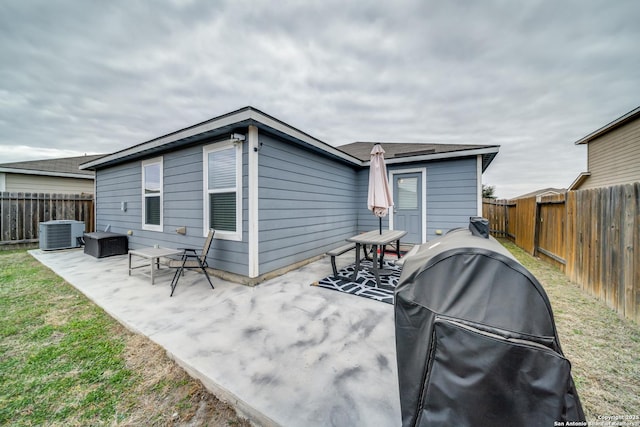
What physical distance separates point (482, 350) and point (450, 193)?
581 centimetres

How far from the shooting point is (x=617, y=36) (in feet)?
15.4

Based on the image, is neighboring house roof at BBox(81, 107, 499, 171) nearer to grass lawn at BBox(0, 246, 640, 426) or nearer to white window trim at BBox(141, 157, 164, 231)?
white window trim at BBox(141, 157, 164, 231)

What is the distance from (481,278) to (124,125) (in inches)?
584

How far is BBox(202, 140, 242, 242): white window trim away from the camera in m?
3.89

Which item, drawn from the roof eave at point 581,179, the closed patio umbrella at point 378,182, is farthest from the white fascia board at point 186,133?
the roof eave at point 581,179

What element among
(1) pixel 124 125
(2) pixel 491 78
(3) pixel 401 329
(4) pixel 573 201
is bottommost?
(3) pixel 401 329

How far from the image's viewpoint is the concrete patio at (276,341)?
1.52 meters

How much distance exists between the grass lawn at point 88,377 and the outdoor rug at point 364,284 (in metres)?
2.19

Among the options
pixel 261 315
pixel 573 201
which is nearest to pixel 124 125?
pixel 261 315

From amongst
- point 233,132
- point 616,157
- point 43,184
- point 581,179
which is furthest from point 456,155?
point 43,184

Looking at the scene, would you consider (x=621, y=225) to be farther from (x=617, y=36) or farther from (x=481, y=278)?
(x=617, y=36)

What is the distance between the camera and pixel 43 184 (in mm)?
9445

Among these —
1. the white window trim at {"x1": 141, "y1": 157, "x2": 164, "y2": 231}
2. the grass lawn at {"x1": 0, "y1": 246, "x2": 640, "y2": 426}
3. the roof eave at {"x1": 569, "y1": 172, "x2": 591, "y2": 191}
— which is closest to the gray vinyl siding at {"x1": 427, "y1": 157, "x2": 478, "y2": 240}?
the grass lawn at {"x1": 0, "y1": 246, "x2": 640, "y2": 426}

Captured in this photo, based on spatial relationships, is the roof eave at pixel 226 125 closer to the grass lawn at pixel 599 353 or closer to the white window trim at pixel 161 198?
the white window trim at pixel 161 198
